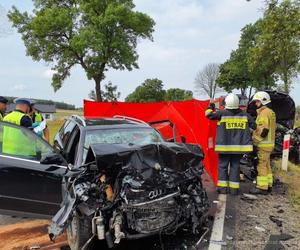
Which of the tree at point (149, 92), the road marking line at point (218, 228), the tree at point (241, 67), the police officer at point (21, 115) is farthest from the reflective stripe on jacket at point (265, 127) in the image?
the tree at point (149, 92)

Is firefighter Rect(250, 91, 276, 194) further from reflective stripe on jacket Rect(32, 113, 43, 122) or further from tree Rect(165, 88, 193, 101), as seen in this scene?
tree Rect(165, 88, 193, 101)

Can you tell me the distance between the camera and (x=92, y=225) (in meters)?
4.09

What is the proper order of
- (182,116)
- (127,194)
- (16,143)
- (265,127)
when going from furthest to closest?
(182,116) → (265,127) → (16,143) → (127,194)

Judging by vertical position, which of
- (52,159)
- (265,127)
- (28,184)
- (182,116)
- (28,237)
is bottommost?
(28,237)

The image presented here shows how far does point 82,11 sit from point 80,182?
3353cm

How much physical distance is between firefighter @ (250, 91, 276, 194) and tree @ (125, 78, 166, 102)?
57.2 metres

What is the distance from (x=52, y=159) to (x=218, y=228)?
2355mm

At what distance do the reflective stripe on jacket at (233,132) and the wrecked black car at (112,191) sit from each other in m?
2.42

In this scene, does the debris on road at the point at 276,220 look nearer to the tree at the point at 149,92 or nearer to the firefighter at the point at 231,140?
the firefighter at the point at 231,140

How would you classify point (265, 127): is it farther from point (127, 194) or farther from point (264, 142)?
point (127, 194)

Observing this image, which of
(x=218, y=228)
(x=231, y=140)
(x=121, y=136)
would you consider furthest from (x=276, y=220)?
(x=121, y=136)

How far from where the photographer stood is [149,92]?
217 ft

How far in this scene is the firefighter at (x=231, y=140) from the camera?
7.24m

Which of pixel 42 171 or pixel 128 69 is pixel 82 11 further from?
pixel 42 171
